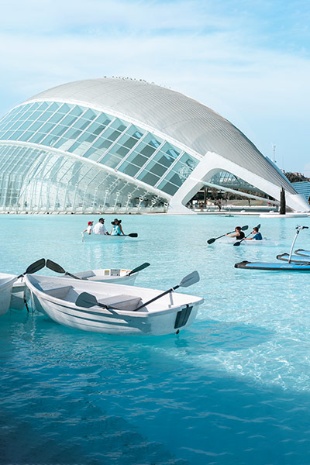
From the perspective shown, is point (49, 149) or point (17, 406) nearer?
point (17, 406)

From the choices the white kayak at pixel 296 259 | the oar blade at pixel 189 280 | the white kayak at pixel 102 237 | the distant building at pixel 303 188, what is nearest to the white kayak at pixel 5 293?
the oar blade at pixel 189 280

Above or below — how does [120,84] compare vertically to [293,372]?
above

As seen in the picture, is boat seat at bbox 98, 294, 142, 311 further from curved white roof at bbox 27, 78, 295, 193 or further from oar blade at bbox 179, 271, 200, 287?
curved white roof at bbox 27, 78, 295, 193

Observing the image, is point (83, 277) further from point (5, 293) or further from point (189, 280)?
point (189, 280)

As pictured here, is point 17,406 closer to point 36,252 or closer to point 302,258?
point 302,258

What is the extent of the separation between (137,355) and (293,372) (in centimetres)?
242

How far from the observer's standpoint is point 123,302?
10438mm

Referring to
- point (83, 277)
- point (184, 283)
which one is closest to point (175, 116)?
point (83, 277)

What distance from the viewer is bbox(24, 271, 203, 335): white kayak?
31.6ft

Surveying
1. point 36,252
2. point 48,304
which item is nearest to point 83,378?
point 48,304

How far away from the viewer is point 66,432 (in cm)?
650

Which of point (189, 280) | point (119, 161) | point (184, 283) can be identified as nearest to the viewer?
point (184, 283)

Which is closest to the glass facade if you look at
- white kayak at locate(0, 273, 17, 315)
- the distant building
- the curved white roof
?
the curved white roof

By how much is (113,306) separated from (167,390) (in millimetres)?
2719
